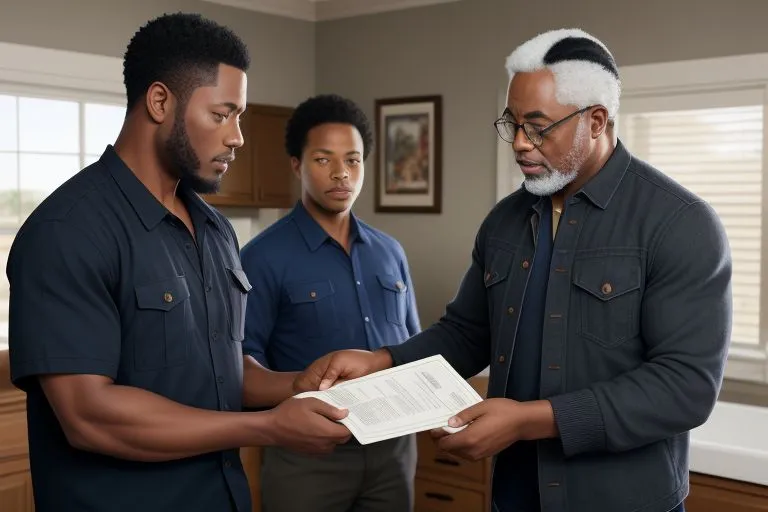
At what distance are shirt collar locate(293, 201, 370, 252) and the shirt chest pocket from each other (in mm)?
161

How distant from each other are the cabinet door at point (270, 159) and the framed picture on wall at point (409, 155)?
1.83 ft

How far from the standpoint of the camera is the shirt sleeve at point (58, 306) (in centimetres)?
148

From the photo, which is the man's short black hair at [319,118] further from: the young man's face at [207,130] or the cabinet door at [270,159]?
the cabinet door at [270,159]

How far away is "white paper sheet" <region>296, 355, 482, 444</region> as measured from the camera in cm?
175

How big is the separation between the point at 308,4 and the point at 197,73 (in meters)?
4.11

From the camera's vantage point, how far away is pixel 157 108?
1652mm

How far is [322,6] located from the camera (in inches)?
219

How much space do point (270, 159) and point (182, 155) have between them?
3602mm

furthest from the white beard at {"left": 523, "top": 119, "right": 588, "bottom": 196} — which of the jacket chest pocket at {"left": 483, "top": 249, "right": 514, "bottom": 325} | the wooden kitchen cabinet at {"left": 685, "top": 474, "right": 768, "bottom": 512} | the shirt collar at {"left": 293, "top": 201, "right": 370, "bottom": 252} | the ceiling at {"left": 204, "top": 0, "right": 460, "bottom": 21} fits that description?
the ceiling at {"left": 204, "top": 0, "right": 460, "bottom": 21}

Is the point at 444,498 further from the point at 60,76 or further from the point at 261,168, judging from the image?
the point at 60,76

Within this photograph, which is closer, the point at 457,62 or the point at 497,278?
the point at 497,278

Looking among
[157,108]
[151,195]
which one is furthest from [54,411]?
[157,108]

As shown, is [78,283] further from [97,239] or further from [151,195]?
[151,195]

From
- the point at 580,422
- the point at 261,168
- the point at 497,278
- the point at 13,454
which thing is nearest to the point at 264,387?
the point at 497,278
